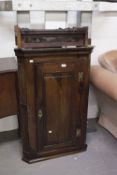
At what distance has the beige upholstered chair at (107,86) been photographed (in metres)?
1.90

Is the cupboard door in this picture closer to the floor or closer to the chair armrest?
the floor

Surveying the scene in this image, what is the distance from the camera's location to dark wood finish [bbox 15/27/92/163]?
5.48 feet

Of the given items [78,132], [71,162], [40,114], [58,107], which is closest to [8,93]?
[40,114]

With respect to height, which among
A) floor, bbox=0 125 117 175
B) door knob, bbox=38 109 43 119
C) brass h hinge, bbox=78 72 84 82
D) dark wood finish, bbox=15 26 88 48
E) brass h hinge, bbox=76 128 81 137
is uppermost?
dark wood finish, bbox=15 26 88 48

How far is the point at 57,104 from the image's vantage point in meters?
1.82

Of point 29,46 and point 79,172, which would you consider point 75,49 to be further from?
point 79,172

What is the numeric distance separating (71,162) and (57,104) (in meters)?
0.54

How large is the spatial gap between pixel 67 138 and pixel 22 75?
2.34ft

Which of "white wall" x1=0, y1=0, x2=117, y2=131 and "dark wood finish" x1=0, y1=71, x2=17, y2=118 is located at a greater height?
"white wall" x1=0, y1=0, x2=117, y2=131

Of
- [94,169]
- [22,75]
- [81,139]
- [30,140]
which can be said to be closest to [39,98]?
[22,75]

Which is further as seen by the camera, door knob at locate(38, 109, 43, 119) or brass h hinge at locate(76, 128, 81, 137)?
brass h hinge at locate(76, 128, 81, 137)

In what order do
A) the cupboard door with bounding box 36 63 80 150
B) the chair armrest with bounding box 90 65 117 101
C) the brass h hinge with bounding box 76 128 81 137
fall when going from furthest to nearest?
the brass h hinge with bounding box 76 128 81 137 < the chair armrest with bounding box 90 65 117 101 < the cupboard door with bounding box 36 63 80 150

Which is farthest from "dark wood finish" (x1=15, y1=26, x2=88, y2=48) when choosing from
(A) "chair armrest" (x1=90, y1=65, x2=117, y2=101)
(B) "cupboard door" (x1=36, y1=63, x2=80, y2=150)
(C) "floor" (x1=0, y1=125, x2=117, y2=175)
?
(C) "floor" (x1=0, y1=125, x2=117, y2=175)

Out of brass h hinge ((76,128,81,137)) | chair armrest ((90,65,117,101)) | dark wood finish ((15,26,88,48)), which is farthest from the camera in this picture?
brass h hinge ((76,128,81,137))
